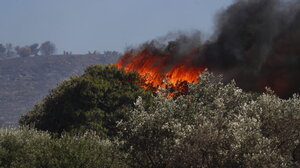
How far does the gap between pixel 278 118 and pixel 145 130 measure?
8.30 metres

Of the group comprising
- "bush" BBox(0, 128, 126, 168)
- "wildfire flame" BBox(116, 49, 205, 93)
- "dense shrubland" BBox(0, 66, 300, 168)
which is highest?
"wildfire flame" BBox(116, 49, 205, 93)

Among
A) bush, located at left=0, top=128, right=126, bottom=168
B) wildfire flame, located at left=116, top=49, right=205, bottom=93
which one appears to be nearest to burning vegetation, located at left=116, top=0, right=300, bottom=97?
wildfire flame, located at left=116, top=49, right=205, bottom=93

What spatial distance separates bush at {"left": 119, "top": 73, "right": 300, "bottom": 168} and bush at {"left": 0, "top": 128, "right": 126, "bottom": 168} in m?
6.64

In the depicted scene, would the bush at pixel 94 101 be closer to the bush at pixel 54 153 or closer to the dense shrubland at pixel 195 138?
the bush at pixel 54 153

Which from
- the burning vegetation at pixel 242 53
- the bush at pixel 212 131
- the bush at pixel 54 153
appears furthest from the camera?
the burning vegetation at pixel 242 53

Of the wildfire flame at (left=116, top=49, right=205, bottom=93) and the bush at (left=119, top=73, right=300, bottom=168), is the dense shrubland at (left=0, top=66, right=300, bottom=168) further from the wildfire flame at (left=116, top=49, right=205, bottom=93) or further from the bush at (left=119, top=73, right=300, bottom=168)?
the wildfire flame at (left=116, top=49, right=205, bottom=93)

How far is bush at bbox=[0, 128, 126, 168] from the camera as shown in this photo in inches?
1596

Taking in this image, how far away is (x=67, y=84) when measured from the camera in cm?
8581

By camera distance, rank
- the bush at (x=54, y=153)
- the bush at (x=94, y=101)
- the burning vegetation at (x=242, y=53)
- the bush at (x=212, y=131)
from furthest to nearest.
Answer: the burning vegetation at (x=242, y=53) → the bush at (x=94, y=101) → the bush at (x=54, y=153) → the bush at (x=212, y=131)

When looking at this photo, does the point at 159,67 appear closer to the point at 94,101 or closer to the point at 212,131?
the point at 94,101

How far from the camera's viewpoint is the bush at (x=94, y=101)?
254 feet

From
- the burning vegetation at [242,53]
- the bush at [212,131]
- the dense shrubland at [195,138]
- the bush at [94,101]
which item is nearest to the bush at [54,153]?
the dense shrubland at [195,138]

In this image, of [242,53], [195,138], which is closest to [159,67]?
Result: [242,53]

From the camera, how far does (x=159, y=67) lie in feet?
336
